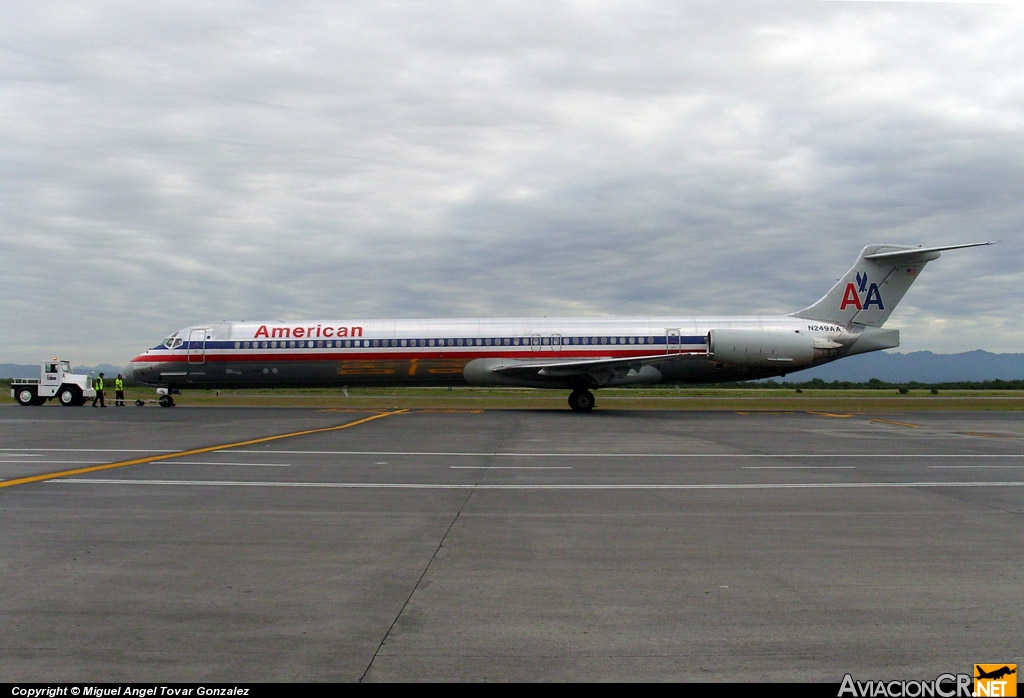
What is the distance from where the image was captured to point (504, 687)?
4.15m

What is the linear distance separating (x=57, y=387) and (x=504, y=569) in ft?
123

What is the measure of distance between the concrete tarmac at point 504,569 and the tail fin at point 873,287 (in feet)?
66.6

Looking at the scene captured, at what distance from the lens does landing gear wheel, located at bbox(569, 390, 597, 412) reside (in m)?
32.0

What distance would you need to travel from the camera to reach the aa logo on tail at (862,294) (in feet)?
108

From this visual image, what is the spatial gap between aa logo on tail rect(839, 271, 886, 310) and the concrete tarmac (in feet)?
66.8

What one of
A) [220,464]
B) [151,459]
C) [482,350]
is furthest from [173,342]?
[220,464]

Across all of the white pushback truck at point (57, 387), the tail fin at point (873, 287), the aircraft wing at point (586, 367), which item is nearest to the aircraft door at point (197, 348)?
the white pushback truck at point (57, 387)

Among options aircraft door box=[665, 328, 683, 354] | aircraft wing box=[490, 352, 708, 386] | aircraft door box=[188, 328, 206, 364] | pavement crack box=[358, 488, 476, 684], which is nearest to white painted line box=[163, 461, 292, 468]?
pavement crack box=[358, 488, 476, 684]

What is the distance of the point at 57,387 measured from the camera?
121 ft

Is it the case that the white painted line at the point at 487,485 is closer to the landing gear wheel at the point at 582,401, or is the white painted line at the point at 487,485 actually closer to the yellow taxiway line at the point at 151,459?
the yellow taxiway line at the point at 151,459

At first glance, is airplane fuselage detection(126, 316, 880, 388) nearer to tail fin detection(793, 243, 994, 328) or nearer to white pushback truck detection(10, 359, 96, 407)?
tail fin detection(793, 243, 994, 328)

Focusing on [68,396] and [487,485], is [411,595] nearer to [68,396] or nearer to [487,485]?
[487,485]

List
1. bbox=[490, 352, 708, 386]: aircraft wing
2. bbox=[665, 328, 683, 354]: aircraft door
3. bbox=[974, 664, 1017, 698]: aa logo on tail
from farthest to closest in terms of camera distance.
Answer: bbox=[665, 328, 683, 354]: aircraft door
bbox=[490, 352, 708, 386]: aircraft wing
bbox=[974, 664, 1017, 698]: aa logo on tail

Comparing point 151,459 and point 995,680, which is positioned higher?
point 151,459
